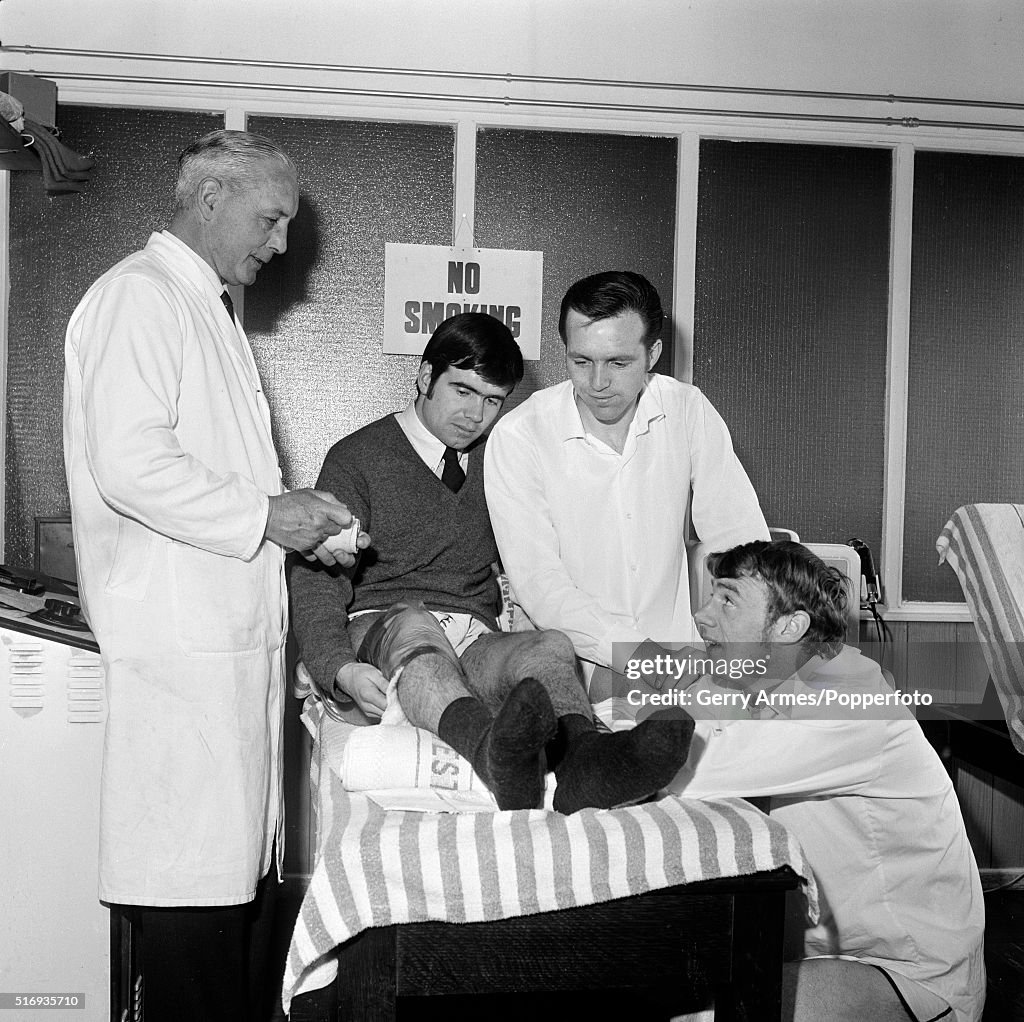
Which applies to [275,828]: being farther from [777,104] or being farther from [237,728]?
[777,104]

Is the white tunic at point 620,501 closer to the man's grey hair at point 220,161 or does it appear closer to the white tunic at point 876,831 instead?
the white tunic at point 876,831

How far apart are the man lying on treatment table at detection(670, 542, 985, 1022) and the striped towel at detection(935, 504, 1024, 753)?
0.91 m

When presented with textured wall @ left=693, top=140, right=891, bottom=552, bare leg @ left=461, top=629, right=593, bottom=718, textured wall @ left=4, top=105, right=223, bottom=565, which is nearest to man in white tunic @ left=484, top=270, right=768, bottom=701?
bare leg @ left=461, top=629, right=593, bottom=718

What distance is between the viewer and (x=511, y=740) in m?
1.39

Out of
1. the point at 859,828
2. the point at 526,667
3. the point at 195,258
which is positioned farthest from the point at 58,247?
the point at 859,828

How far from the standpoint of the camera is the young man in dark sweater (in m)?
1.44

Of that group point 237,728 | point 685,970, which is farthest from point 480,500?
point 685,970

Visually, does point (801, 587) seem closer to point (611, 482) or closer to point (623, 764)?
point (611, 482)

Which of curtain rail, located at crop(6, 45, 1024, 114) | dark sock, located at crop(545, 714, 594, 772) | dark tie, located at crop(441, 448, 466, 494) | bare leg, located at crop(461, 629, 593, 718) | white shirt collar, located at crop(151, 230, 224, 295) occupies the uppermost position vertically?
curtain rail, located at crop(6, 45, 1024, 114)

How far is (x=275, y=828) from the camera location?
1.96 m

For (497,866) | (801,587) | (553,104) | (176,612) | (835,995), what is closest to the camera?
(497,866)

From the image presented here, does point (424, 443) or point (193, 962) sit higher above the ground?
point (424, 443)

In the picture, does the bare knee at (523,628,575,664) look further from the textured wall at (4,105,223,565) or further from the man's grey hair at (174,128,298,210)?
the textured wall at (4,105,223,565)

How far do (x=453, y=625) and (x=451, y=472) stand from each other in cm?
33
